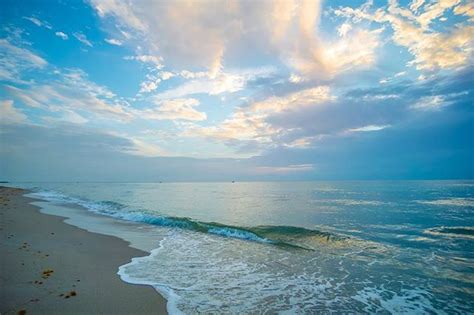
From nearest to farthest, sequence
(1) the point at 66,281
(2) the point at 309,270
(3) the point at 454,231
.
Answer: (1) the point at 66,281
(2) the point at 309,270
(3) the point at 454,231

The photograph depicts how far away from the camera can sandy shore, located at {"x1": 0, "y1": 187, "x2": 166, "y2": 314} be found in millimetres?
6039

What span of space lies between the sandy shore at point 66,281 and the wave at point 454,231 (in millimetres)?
20711

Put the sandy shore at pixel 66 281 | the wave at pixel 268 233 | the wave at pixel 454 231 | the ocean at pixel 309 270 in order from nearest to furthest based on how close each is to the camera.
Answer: the sandy shore at pixel 66 281
the ocean at pixel 309 270
the wave at pixel 268 233
the wave at pixel 454 231

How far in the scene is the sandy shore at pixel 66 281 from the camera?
6.04 meters

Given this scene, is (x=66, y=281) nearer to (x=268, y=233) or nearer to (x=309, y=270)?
(x=309, y=270)

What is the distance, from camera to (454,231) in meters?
19.3

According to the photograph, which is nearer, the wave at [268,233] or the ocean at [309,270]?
the ocean at [309,270]

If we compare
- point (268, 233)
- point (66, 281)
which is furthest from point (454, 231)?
Result: point (66, 281)

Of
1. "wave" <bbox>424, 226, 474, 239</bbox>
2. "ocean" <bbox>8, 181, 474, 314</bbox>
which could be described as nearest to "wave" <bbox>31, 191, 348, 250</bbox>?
"ocean" <bbox>8, 181, 474, 314</bbox>

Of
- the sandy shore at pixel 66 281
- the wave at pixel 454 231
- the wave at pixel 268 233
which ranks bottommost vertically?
the wave at pixel 268 233

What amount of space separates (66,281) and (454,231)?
24.8m

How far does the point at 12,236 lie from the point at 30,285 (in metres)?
8.13

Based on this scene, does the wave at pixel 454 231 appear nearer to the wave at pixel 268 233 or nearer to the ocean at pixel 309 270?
the ocean at pixel 309 270

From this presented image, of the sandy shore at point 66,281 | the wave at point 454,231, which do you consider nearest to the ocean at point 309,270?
the wave at point 454,231
